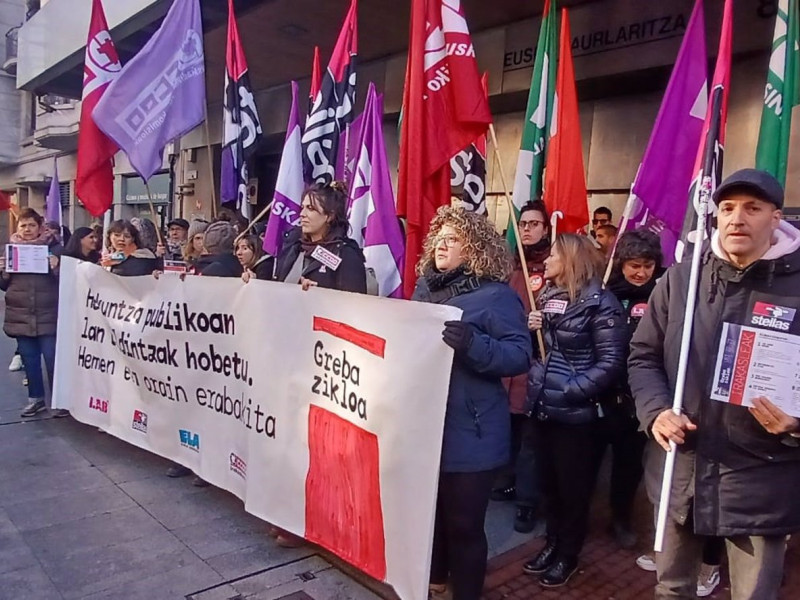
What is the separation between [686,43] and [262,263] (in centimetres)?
335

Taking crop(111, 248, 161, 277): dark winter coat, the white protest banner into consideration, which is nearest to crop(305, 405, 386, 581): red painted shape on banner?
the white protest banner

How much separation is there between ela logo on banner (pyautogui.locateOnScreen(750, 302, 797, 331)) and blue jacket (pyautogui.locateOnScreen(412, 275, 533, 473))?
3.03ft

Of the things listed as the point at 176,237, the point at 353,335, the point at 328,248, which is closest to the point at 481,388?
the point at 353,335

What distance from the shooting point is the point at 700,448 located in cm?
213

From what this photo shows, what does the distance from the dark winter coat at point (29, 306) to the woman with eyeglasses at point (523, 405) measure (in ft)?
13.9

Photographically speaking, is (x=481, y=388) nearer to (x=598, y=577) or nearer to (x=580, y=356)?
(x=580, y=356)

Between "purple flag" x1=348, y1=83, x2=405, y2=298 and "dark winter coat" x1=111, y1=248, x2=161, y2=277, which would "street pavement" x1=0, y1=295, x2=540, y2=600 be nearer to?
A: "dark winter coat" x1=111, y1=248, x2=161, y2=277

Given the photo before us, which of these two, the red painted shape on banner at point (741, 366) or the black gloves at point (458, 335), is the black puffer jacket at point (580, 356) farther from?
the red painted shape on banner at point (741, 366)

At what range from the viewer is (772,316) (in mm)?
2004

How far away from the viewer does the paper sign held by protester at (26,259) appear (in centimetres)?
582

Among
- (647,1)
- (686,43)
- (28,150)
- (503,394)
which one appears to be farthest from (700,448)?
(28,150)

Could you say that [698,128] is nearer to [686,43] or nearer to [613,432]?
[686,43]

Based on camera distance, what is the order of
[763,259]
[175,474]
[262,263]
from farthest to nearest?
[262,263]
[175,474]
[763,259]

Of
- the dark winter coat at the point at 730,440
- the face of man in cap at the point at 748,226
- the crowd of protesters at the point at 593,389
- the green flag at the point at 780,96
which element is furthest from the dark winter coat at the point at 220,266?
the green flag at the point at 780,96
